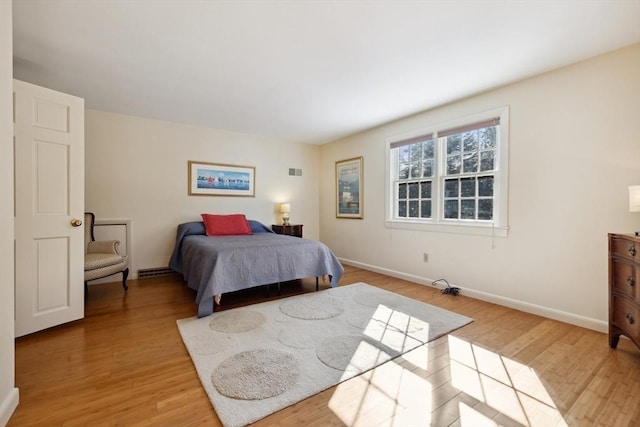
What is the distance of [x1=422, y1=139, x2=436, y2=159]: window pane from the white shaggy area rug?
77.3 inches

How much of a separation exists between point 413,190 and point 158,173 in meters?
3.83

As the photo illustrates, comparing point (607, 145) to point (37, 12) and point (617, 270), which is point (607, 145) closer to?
point (617, 270)

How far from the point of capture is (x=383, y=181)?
14.7 feet

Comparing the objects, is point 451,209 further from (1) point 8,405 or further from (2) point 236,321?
(1) point 8,405

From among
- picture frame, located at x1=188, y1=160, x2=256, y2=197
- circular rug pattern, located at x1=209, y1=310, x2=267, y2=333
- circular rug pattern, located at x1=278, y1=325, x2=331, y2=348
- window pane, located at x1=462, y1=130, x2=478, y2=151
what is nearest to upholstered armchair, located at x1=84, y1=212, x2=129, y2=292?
picture frame, located at x1=188, y1=160, x2=256, y2=197

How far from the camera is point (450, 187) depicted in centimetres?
363

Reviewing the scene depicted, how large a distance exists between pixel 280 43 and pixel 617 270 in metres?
3.11

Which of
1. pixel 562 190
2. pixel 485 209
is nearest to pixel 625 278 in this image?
pixel 562 190

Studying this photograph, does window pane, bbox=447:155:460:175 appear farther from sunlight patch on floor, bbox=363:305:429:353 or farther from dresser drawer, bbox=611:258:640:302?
sunlight patch on floor, bbox=363:305:429:353

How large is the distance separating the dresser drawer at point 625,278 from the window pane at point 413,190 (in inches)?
86.9

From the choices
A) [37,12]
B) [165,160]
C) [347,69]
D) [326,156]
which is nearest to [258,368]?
[347,69]

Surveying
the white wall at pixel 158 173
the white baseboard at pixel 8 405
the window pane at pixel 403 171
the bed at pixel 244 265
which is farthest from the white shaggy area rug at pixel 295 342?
the white wall at pixel 158 173

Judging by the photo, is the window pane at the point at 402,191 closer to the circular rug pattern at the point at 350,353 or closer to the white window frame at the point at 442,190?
the white window frame at the point at 442,190

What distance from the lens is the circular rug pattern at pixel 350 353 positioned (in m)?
1.88
